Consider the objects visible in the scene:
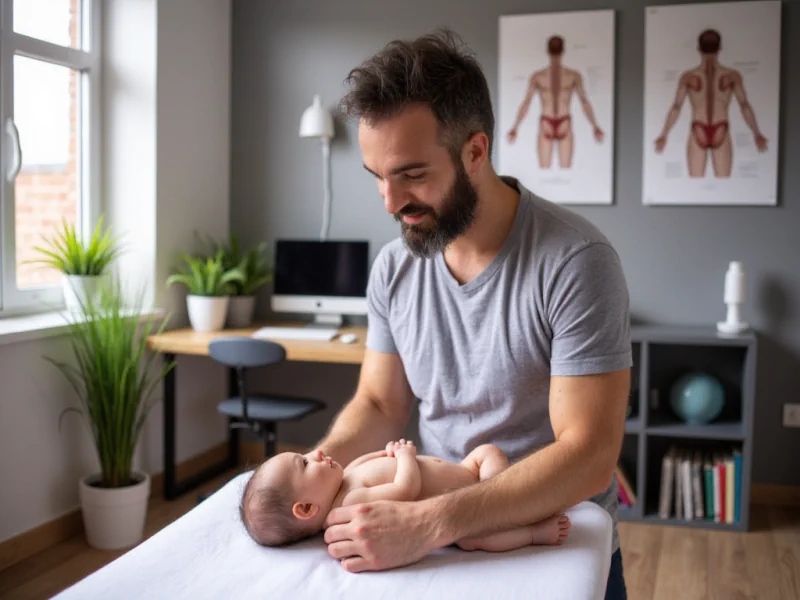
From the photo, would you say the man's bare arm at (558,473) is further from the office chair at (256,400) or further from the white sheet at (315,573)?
the office chair at (256,400)

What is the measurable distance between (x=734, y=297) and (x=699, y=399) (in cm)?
45

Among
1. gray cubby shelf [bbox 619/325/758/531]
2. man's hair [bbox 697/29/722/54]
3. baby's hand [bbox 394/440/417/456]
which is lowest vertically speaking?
gray cubby shelf [bbox 619/325/758/531]

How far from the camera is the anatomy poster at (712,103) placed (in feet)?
12.1

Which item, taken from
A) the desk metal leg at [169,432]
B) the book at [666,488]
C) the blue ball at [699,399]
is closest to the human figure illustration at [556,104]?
the blue ball at [699,399]

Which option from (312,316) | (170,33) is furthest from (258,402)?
(170,33)

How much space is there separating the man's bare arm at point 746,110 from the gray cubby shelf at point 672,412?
0.83 m

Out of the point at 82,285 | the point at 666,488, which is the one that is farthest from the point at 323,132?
the point at 666,488

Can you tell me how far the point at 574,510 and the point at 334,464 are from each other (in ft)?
1.45

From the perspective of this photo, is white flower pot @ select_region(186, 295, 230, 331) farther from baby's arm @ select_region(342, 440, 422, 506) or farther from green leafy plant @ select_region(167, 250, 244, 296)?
baby's arm @ select_region(342, 440, 422, 506)

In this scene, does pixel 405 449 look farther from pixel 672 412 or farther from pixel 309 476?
pixel 672 412

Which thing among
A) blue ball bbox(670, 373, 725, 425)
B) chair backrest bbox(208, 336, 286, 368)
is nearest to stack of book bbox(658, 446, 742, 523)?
blue ball bbox(670, 373, 725, 425)

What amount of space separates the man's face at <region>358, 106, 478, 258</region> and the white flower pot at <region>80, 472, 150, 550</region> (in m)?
2.11

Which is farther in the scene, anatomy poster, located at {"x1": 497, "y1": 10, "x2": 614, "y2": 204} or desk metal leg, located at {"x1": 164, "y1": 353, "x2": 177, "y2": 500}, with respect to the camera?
anatomy poster, located at {"x1": 497, "y1": 10, "x2": 614, "y2": 204}

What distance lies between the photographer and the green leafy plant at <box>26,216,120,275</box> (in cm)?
338
